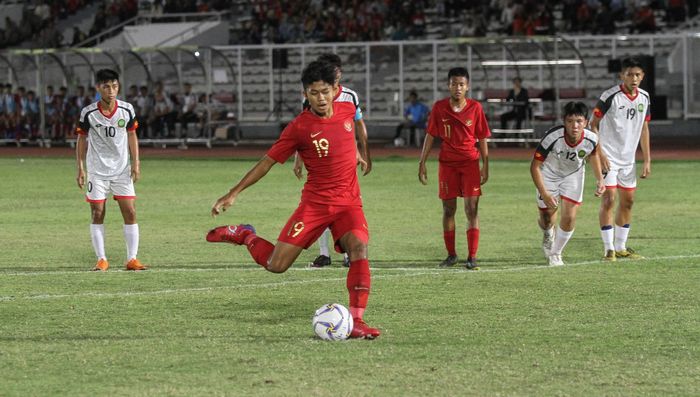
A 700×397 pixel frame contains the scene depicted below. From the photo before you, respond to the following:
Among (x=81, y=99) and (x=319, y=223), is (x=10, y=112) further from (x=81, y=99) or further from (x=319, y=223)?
(x=319, y=223)

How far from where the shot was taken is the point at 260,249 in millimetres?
9633

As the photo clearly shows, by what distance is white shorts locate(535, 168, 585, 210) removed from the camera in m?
13.4

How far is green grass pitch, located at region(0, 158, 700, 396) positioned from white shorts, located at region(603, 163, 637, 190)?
828mm

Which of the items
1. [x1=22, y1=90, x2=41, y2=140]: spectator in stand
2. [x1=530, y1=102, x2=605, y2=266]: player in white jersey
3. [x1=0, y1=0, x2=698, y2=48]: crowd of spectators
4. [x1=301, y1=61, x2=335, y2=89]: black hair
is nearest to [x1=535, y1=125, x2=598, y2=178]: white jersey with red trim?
[x1=530, y1=102, x2=605, y2=266]: player in white jersey

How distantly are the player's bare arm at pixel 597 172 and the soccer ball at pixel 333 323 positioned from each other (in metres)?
4.92

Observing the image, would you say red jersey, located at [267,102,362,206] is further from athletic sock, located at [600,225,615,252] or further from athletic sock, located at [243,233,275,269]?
athletic sock, located at [600,225,615,252]

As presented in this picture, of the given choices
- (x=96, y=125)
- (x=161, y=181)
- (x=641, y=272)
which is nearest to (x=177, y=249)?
(x=96, y=125)

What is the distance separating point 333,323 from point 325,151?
1272mm

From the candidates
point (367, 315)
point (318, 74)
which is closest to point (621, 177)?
point (367, 315)

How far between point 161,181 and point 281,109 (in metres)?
13.5

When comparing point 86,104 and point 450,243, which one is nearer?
point 450,243

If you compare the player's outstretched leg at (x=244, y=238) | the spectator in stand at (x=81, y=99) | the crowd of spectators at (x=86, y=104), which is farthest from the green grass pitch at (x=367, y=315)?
the spectator in stand at (x=81, y=99)

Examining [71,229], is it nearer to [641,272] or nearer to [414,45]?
[641,272]

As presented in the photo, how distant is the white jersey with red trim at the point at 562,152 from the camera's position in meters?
13.2
